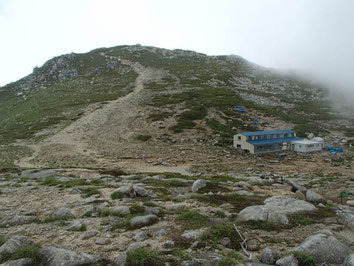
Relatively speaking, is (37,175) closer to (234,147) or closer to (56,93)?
(234,147)

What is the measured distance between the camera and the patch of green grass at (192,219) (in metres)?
9.29

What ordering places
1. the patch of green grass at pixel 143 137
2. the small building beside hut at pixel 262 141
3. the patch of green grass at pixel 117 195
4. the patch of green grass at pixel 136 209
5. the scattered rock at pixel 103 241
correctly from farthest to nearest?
the patch of green grass at pixel 143 137 → the small building beside hut at pixel 262 141 → the patch of green grass at pixel 117 195 → the patch of green grass at pixel 136 209 → the scattered rock at pixel 103 241

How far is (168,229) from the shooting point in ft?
29.2

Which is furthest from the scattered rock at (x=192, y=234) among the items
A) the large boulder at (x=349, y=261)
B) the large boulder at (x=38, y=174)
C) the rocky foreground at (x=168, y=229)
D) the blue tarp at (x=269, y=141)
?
the blue tarp at (x=269, y=141)


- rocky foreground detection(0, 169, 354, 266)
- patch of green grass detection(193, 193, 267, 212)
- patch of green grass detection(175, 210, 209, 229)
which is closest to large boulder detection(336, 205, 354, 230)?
rocky foreground detection(0, 169, 354, 266)

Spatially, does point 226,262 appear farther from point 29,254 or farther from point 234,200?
point 234,200

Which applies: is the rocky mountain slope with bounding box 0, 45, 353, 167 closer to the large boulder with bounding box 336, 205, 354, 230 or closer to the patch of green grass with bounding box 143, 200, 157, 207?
the patch of green grass with bounding box 143, 200, 157, 207

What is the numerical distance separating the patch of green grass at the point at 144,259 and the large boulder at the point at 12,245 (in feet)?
11.3

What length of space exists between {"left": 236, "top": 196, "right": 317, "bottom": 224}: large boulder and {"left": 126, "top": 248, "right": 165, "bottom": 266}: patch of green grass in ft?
14.7

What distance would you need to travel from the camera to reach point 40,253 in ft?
22.1

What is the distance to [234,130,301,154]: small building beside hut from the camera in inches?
1714

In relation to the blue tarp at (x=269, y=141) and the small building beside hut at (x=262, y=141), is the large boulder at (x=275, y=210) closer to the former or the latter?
the small building beside hut at (x=262, y=141)

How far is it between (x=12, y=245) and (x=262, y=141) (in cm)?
4354

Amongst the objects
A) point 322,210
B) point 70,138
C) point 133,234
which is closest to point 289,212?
point 322,210
